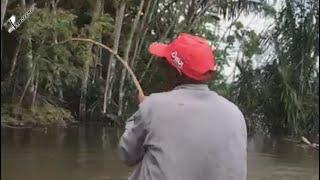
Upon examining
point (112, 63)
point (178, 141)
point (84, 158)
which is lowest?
point (84, 158)

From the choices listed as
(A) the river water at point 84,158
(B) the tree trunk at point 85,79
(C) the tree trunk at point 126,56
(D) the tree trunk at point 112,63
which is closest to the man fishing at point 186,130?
(A) the river water at point 84,158

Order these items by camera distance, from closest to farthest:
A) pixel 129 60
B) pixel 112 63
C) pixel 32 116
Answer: pixel 32 116 < pixel 112 63 < pixel 129 60

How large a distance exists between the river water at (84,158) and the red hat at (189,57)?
25.8ft

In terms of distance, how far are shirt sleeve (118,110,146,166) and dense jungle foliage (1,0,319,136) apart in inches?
440

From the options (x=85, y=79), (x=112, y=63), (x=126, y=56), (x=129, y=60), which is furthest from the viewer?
(x=129, y=60)

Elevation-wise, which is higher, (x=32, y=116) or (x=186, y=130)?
(x=186, y=130)

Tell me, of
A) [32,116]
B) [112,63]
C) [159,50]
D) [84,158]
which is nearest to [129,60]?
[112,63]

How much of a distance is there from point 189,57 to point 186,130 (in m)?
0.24

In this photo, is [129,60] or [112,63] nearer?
[112,63]

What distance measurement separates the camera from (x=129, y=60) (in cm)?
1939

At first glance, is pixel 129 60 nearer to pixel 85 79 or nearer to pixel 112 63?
pixel 112 63

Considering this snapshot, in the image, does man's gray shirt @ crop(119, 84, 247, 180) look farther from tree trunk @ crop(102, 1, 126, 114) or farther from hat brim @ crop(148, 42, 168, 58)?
tree trunk @ crop(102, 1, 126, 114)

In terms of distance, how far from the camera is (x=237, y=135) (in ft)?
7.54

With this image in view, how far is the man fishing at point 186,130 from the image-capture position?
2.21 metres
